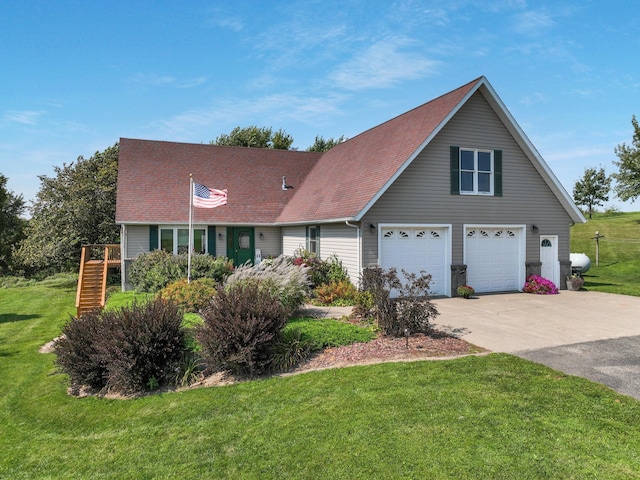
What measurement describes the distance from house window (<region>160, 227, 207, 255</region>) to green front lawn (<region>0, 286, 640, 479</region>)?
11.1m

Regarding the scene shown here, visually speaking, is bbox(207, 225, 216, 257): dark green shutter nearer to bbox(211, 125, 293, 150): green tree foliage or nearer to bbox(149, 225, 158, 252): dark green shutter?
bbox(149, 225, 158, 252): dark green shutter

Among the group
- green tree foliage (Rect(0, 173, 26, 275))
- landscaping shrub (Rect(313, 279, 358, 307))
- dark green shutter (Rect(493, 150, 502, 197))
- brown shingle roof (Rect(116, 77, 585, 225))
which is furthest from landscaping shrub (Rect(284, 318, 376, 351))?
green tree foliage (Rect(0, 173, 26, 275))

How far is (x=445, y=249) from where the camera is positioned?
47.9 ft

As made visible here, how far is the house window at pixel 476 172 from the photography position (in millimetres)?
14820

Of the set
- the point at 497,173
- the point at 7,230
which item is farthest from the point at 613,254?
the point at 7,230

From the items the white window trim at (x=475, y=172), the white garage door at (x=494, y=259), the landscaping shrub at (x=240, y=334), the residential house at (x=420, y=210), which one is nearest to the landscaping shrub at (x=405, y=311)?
the landscaping shrub at (x=240, y=334)

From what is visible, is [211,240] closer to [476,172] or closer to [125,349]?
[476,172]

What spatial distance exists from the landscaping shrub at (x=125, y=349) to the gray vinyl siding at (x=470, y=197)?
7323 mm

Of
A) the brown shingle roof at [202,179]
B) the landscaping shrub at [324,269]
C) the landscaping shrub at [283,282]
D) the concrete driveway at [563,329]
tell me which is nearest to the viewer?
the concrete driveway at [563,329]

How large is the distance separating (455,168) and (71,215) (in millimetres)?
19422

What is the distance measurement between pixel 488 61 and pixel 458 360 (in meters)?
12.6

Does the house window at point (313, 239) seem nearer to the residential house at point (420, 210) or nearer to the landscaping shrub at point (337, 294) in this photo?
the residential house at point (420, 210)

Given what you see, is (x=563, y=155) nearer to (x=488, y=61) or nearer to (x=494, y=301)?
(x=488, y=61)

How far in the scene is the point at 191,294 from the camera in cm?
1126
